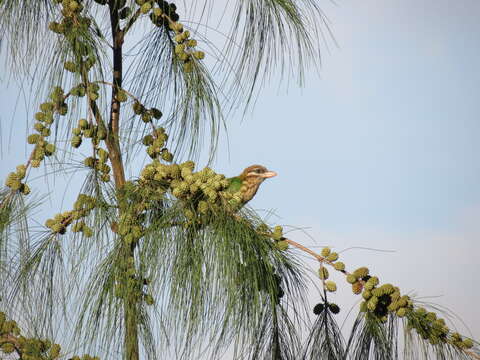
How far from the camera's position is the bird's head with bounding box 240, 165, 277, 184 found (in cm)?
296

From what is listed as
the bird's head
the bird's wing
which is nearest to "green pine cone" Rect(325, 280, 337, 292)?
the bird's wing

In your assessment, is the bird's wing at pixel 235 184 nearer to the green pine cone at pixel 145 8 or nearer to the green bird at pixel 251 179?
the green bird at pixel 251 179

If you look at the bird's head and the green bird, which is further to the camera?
the bird's head

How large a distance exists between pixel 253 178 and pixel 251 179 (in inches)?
0.5

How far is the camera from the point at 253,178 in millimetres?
2959

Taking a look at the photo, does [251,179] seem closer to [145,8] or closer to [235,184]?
[235,184]

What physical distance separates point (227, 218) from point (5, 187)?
27.4 inches

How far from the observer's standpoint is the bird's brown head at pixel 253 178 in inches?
115

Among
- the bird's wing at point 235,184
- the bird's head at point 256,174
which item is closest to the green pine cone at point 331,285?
the bird's wing at point 235,184

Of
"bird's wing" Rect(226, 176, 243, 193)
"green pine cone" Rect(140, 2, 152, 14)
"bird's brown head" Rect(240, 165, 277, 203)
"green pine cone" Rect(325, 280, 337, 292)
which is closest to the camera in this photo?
"green pine cone" Rect(325, 280, 337, 292)

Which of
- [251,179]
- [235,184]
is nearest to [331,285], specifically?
[235,184]

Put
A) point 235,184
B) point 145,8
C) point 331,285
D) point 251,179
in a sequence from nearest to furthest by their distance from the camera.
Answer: point 331,285 < point 145,8 < point 235,184 < point 251,179

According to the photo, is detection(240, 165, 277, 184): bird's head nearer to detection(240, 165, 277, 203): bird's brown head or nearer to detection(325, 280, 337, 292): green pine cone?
detection(240, 165, 277, 203): bird's brown head

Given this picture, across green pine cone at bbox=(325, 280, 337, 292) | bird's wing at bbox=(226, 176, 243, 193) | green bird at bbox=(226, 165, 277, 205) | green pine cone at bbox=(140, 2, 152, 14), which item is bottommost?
green pine cone at bbox=(325, 280, 337, 292)
